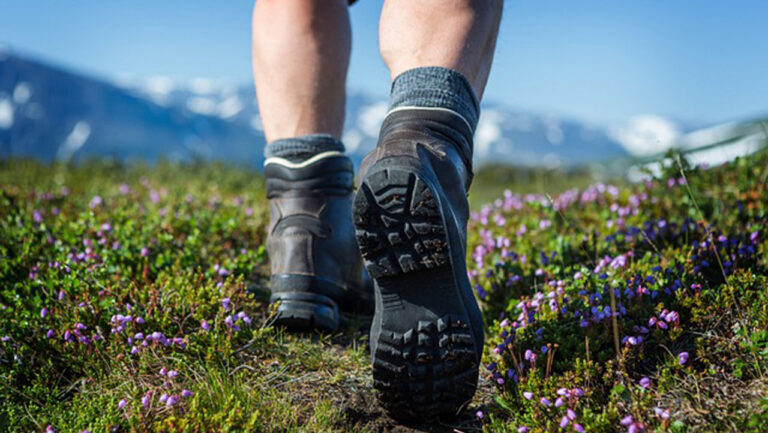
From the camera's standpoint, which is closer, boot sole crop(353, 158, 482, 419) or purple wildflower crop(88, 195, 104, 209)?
boot sole crop(353, 158, 482, 419)

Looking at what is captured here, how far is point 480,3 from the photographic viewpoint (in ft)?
6.23

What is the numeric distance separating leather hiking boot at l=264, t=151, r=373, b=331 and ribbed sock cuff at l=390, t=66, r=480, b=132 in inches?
28.9

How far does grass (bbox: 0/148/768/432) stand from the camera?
1.64 metres

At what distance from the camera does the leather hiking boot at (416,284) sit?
162 centimetres

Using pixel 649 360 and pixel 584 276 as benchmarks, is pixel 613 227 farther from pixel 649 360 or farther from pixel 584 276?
pixel 649 360

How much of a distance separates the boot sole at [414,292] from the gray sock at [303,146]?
0.91m

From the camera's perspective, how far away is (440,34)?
6.08 ft

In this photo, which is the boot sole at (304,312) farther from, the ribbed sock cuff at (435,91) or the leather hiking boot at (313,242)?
the ribbed sock cuff at (435,91)

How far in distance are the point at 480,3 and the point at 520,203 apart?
2.65m

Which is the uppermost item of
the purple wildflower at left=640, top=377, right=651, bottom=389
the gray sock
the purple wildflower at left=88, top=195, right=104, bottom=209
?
the purple wildflower at left=88, top=195, right=104, bottom=209

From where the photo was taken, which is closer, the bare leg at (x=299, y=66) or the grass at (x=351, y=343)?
the grass at (x=351, y=343)

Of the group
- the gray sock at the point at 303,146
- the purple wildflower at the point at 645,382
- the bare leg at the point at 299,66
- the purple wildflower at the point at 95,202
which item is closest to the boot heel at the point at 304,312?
the gray sock at the point at 303,146

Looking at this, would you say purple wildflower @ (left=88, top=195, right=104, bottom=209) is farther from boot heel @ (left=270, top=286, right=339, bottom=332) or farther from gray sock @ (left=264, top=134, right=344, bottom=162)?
boot heel @ (left=270, top=286, right=339, bottom=332)

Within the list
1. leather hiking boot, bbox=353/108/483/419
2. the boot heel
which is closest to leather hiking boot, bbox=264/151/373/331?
the boot heel
